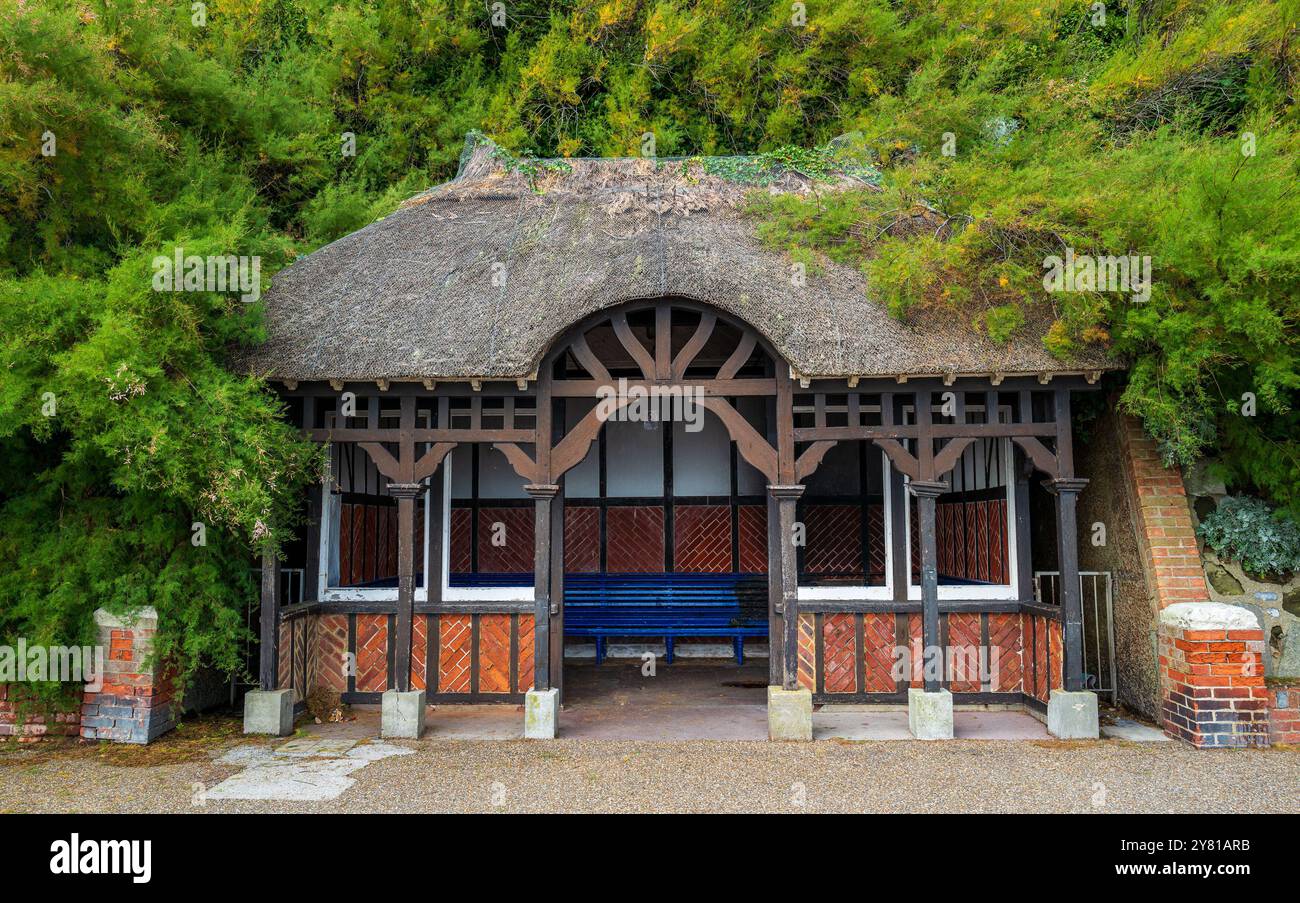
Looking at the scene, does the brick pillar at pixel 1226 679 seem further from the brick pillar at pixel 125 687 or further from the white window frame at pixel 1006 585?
the brick pillar at pixel 125 687

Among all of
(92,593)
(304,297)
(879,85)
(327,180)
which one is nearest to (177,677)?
(92,593)

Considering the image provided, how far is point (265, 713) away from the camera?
21.7ft

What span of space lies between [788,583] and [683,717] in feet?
5.42

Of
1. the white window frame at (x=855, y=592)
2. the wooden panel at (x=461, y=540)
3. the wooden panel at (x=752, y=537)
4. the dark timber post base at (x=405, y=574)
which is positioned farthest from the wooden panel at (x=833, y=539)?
the dark timber post base at (x=405, y=574)

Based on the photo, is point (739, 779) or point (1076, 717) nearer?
point (739, 779)

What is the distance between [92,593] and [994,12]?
16.4 meters

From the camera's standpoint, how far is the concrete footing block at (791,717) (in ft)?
21.3

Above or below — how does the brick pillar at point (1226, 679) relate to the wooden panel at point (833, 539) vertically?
below

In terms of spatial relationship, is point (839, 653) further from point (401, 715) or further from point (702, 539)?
point (401, 715)

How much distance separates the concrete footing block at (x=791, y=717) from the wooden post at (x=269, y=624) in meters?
4.11

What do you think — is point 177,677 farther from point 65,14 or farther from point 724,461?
point 724,461

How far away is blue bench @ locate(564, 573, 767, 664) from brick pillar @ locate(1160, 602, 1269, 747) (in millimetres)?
4474

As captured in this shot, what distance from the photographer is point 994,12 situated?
14812 millimetres

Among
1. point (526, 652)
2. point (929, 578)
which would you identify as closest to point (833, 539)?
point (929, 578)
